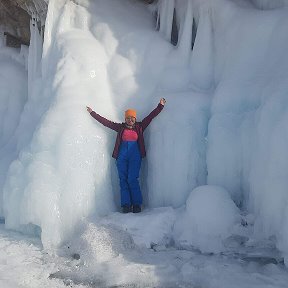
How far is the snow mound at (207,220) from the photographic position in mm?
4836

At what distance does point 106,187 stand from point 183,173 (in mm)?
1041

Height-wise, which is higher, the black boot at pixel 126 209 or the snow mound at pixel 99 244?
the black boot at pixel 126 209

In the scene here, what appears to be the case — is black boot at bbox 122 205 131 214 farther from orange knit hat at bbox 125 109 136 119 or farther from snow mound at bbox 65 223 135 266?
orange knit hat at bbox 125 109 136 119

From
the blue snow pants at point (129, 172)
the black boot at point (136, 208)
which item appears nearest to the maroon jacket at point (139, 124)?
the blue snow pants at point (129, 172)

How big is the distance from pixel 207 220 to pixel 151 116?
170cm

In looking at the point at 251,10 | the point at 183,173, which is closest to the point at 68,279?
the point at 183,173

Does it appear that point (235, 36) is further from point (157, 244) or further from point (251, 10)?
point (157, 244)

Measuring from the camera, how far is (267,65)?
18.5 feet

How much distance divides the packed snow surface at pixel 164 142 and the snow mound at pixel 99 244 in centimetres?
2

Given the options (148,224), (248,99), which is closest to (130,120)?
(148,224)

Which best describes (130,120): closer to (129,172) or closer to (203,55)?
(129,172)

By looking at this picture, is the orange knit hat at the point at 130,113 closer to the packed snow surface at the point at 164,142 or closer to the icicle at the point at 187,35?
the packed snow surface at the point at 164,142

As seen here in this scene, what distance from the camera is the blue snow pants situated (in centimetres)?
570

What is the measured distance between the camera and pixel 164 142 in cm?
582
